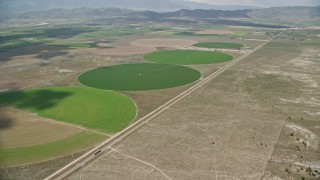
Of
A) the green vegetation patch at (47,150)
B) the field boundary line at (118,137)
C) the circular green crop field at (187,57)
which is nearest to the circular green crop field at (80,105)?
the field boundary line at (118,137)

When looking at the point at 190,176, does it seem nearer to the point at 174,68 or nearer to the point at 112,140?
the point at 112,140

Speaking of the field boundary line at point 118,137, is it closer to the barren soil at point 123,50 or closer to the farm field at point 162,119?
the farm field at point 162,119

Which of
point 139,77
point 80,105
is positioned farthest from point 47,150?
point 139,77

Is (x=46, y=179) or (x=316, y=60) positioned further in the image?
(x=316, y=60)

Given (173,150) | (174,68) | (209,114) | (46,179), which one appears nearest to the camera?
(46,179)

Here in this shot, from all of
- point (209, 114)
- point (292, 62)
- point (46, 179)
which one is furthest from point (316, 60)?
point (46, 179)

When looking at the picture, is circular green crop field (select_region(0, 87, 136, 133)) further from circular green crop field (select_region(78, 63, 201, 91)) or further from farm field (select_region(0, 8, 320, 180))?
circular green crop field (select_region(78, 63, 201, 91))

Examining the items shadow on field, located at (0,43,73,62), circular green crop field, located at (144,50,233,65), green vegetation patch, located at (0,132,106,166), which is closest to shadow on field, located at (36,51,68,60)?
shadow on field, located at (0,43,73,62)
